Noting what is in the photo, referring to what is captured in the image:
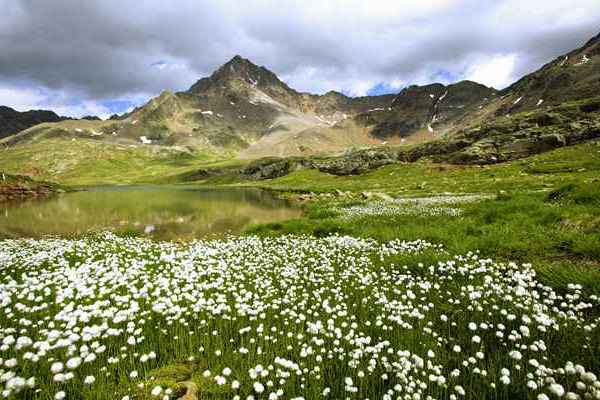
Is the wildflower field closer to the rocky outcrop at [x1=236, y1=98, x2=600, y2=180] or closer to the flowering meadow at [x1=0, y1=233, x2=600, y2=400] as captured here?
the flowering meadow at [x1=0, y1=233, x2=600, y2=400]

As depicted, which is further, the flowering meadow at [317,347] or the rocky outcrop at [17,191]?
the rocky outcrop at [17,191]

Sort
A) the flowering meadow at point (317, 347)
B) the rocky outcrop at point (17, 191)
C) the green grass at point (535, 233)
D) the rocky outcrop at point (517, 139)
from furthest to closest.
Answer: the rocky outcrop at point (517, 139) → the rocky outcrop at point (17, 191) → the green grass at point (535, 233) → the flowering meadow at point (317, 347)

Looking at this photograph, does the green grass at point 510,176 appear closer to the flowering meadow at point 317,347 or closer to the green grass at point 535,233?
the green grass at point 535,233

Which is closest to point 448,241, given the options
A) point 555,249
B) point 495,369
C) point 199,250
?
point 555,249

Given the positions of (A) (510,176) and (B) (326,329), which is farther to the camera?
(A) (510,176)

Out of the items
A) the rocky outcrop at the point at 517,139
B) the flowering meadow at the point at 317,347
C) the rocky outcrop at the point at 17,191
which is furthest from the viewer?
the rocky outcrop at the point at 517,139

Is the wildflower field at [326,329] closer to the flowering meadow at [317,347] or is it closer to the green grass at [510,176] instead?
the flowering meadow at [317,347]

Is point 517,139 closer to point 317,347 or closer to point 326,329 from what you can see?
point 326,329

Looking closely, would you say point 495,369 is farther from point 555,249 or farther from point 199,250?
point 199,250

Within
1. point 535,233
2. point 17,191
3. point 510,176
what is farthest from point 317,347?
point 17,191

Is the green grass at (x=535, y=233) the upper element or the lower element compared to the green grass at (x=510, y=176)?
upper

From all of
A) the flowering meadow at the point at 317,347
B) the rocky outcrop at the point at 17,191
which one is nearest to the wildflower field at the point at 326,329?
the flowering meadow at the point at 317,347

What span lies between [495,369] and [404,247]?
27.2ft

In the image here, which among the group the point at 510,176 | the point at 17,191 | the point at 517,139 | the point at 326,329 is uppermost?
the point at 517,139
